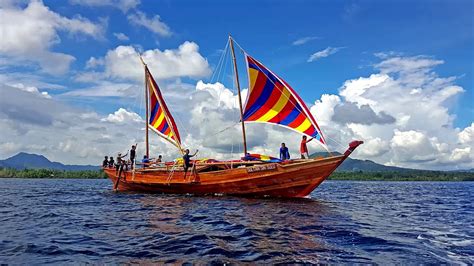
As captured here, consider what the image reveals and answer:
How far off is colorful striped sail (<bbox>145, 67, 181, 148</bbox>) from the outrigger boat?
5556mm

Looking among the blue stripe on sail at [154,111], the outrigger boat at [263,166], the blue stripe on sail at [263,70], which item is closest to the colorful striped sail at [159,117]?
the blue stripe on sail at [154,111]

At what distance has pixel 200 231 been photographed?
40.2ft

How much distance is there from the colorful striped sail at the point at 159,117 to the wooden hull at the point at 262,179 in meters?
6.38

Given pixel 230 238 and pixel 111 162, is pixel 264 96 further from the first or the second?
pixel 111 162

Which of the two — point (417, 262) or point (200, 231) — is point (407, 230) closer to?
point (417, 262)

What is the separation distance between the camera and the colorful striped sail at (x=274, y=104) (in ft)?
76.5

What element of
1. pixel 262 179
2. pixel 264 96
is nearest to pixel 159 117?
pixel 264 96

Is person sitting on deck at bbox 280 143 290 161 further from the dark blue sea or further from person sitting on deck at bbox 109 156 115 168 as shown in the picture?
person sitting on deck at bbox 109 156 115 168

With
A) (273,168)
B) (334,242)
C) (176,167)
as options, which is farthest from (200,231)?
(176,167)

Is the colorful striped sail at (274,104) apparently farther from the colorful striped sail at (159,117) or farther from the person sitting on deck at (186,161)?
the colorful striped sail at (159,117)

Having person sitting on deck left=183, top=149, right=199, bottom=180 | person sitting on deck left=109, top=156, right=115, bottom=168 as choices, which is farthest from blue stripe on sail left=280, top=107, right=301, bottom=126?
person sitting on deck left=109, top=156, right=115, bottom=168

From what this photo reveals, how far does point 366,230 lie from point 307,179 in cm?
1009

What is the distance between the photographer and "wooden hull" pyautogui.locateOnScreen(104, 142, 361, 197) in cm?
2255

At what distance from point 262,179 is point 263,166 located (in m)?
0.94
